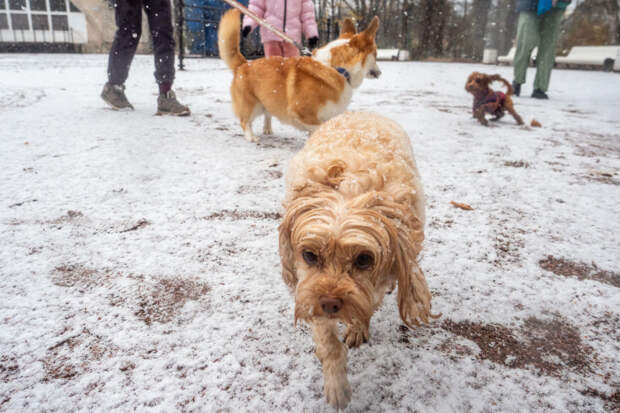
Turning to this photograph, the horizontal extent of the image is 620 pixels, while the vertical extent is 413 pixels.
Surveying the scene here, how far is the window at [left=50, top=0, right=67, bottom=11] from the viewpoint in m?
25.5

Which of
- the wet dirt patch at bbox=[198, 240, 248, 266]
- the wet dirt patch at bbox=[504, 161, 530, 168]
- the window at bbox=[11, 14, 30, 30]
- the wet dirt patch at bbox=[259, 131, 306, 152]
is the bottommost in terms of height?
the wet dirt patch at bbox=[198, 240, 248, 266]

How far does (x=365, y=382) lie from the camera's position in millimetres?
1437

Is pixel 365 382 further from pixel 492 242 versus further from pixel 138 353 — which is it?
pixel 492 242

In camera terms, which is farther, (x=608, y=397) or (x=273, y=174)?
(x=273, y=174)

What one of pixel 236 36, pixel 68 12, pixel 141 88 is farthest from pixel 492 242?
pixel 68 12

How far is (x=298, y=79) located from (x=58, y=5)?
2981cm

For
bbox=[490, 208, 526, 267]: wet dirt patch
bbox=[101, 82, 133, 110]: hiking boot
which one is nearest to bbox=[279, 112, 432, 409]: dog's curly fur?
bbox=[490, 208, 526, 267]: wet dirt patch

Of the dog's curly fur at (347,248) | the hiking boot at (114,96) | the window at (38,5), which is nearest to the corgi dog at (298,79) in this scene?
the hiking boot at (114,96)

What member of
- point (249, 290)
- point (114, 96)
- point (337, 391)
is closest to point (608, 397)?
point (337, 391)

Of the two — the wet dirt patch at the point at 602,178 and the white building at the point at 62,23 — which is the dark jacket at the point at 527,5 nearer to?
the wet dirt patch at the point at 602,178

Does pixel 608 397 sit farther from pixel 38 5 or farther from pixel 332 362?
pixel 38 5

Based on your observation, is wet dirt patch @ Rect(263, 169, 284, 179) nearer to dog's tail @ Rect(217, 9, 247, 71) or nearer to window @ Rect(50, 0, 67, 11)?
dog's tail @ Rect(217, 9, 247, 71)

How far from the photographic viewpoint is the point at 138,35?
17.5 ft

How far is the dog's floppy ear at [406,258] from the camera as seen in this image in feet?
4.40
